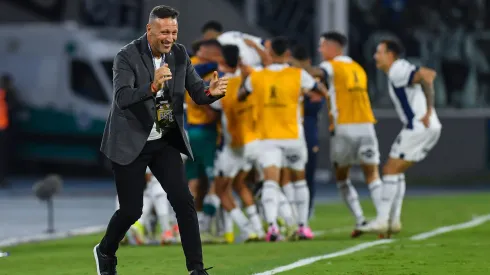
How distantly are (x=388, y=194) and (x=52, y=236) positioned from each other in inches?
167

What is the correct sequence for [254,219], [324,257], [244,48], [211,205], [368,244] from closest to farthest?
[324,257] → [368,244] → [254,219] → [211,205] → [244,48]

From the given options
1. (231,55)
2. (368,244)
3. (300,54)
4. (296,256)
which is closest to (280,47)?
(231,55)

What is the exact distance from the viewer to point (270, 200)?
1650 centimetres

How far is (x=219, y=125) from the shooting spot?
16562 millimetres

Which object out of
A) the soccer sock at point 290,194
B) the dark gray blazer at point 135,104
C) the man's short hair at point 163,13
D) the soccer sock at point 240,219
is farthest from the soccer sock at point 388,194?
the man's short hair at point 163,13

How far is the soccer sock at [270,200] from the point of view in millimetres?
16469

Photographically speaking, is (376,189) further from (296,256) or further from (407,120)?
(296,256)

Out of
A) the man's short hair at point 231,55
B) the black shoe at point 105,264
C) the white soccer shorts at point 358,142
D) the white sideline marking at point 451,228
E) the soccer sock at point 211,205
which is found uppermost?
the man's short hair at point 231,55

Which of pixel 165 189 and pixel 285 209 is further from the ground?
pixel 165 189

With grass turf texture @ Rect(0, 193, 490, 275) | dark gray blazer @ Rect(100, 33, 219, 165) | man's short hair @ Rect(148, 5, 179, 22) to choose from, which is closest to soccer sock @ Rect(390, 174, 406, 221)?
grass turf texture @ Rect(0, 193, 490, 275)

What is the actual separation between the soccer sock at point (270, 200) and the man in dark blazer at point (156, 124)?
5.28m

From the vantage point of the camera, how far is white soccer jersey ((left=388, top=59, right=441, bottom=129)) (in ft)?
54.1

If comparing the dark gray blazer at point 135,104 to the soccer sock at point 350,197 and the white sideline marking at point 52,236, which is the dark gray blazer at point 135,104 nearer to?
the white sideline marking at point 52,236

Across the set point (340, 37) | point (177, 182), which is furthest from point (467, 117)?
point (177, 182)
